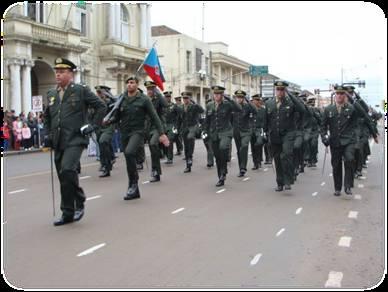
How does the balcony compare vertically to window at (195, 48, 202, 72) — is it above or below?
below

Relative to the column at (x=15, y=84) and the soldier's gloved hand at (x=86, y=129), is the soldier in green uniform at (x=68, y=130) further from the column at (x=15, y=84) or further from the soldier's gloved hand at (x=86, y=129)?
the column at (x=15, y=84)

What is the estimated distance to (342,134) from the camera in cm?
977

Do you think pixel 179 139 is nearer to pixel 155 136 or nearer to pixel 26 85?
pixel 155 136

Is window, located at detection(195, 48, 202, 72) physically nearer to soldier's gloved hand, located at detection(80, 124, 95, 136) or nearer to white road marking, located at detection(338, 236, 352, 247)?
soldier's gloved hand, located at detection(80, 124, 95, 136)

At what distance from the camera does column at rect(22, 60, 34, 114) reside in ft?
84.3

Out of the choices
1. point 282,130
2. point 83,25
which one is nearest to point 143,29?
point 83,25

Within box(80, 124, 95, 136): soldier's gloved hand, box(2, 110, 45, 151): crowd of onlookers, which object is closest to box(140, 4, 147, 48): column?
box(2, 110, 45, 151): crowd of onlookers

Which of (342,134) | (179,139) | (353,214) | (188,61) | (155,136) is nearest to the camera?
(353,214)

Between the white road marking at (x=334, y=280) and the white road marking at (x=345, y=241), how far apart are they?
1143 mm

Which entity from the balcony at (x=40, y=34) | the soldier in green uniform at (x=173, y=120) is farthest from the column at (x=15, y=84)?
the soldier in green uniform at (x=173, y=120)

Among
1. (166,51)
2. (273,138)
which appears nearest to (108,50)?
(166,51)

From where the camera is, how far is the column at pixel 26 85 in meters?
25.7

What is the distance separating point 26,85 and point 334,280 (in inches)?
914

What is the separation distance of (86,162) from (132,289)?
1154 cm
